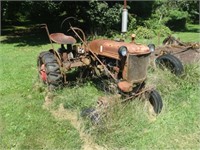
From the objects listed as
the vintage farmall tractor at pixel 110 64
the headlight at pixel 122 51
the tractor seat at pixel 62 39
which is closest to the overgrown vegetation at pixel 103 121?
the vintage farmall tractor at pixel 110 64

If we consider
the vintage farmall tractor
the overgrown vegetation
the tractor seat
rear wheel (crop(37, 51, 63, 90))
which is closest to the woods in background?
the overgrown vegetation

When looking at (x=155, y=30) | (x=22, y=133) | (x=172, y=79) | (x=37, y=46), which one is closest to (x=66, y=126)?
(x=22, y=133)

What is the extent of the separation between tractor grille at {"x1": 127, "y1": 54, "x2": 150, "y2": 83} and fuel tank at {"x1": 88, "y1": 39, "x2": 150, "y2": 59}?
9cm

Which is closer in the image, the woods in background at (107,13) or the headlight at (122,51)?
the headlight at (122,51)

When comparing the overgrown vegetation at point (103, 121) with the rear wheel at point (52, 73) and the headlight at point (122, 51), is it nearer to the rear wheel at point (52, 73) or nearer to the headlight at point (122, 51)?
the rear wheel at point (52, 73)

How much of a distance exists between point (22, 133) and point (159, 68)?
10.9 ft

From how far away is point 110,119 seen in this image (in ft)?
15.2

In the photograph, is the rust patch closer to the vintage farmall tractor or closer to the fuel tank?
the vintage farmall tractor

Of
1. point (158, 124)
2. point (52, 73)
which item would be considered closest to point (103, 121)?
point (158, 124)

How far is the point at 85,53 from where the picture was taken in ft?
21.0

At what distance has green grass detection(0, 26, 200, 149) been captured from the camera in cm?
447

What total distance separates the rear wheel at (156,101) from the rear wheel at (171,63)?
49.0 inches

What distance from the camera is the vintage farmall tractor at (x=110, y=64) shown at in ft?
16.8

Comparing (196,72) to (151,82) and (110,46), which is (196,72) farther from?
(110,46)
